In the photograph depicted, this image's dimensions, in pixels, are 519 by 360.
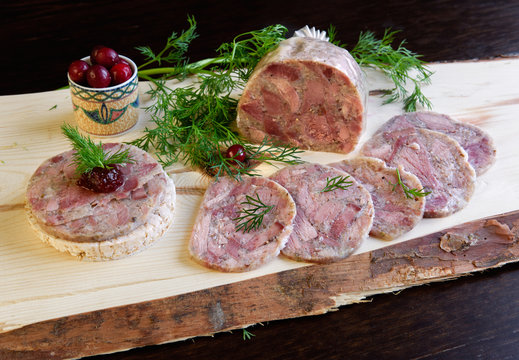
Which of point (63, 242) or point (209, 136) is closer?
point (63, 242)

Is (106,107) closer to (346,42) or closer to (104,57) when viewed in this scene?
(104,57)

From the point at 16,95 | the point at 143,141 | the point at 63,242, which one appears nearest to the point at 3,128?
the point at 16,95

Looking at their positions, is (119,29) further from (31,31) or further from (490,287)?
(490,287)

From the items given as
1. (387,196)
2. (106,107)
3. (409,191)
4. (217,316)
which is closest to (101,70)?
(106,107)

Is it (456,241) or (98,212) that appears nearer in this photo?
(98,212)

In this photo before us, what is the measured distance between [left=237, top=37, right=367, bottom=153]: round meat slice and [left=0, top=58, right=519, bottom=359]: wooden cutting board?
0.25 metres

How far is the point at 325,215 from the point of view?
351cm

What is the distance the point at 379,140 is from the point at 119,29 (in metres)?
2.99

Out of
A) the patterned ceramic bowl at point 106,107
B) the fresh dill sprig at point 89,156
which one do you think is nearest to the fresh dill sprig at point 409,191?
the fresh dill sprig at point 89,156

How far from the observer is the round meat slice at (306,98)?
381 centimetres

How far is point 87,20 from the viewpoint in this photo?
579cm

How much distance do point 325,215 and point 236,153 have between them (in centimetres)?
78

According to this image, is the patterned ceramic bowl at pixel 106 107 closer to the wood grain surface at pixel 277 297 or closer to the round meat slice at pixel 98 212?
the round meat slice at pixel 98 212

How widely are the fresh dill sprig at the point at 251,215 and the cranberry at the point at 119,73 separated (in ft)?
4.23
